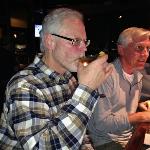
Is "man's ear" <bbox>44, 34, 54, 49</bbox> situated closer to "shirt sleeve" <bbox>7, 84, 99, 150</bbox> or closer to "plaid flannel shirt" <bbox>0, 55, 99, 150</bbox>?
"plaid flannel shirt" <bbox>0, 55, 99, 150</bbox>

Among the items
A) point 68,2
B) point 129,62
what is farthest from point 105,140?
point 68,2

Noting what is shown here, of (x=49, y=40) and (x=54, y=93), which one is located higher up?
(x=49, y=40)

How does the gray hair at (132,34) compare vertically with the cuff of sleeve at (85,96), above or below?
above

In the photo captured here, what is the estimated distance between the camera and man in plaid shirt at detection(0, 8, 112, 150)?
1.45 meters

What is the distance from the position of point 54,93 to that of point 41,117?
0.34 meters

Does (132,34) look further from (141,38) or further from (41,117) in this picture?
(41,117)

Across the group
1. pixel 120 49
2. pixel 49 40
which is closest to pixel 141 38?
pixel 120 49

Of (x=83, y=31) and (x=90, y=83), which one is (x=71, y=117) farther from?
(x=83, y=31)

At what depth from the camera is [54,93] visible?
5.95ft

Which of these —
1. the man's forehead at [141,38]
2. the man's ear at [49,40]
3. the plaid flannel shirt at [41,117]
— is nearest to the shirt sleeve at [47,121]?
the plaid flannel shirt at [41,117]

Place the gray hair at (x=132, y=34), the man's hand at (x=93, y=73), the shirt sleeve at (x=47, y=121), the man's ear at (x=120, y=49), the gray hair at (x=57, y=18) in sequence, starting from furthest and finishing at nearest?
1. the man's ear at (x=120, y=49)
2. the gray hair at (x=132, y=34)
3. the gray hair at (x=57, y=18)
4. the man's hand at (x=93, y=73)
5. the shirt sleeve at (x=47, y=121)

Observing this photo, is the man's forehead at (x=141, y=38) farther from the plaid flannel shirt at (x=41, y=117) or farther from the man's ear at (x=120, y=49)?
the plaid flannel shirt at (x=41, y=117)

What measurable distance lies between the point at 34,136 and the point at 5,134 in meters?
0.40

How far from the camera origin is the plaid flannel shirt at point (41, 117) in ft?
4.71
